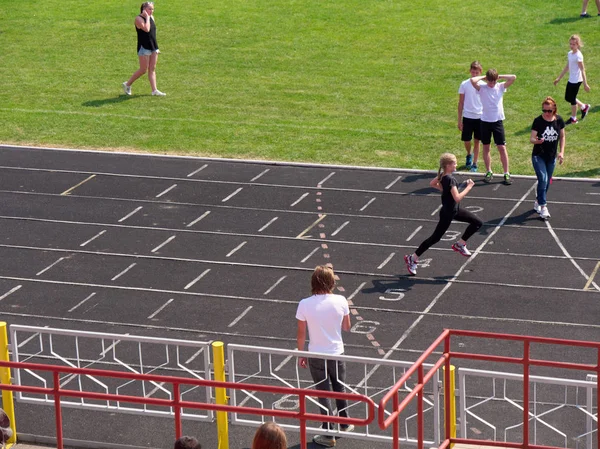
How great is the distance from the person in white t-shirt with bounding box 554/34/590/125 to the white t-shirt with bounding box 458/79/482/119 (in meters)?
3.22

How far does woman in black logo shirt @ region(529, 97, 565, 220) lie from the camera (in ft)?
51.4

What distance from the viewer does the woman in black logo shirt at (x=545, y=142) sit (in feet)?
51.4

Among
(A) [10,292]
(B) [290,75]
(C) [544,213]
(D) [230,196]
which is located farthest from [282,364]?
(B) [290,75]

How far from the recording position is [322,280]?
9.46 metres

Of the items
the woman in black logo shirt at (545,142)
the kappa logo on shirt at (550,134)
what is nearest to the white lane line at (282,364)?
the woman in black logo shirt at (545,142)

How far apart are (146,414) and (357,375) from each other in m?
2.53

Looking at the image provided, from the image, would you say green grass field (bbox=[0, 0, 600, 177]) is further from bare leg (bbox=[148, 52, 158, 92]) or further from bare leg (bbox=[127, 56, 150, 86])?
bare leg (bbox=[127, 56, 150, 86])

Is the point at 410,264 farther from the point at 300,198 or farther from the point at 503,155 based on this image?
the point at 503,155

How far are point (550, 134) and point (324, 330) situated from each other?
750 centimetres

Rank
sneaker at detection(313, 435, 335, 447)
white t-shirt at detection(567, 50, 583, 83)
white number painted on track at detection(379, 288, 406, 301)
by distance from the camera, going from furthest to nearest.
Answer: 1. white t-shirt at detection(567, 50, 583, 83)
2. white number painted on track at detection(379, 288, 406, 301)
3. sneaker at detection(313, 435, 335, 447)

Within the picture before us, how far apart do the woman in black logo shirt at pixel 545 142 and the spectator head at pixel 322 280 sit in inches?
281

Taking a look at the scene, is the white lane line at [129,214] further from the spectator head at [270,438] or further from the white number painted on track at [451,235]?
the spectator head at [270,438]

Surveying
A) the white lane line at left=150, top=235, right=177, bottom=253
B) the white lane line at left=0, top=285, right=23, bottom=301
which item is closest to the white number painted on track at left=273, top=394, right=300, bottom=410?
the white lane line at left=0, top=285, right=23, bottom=301

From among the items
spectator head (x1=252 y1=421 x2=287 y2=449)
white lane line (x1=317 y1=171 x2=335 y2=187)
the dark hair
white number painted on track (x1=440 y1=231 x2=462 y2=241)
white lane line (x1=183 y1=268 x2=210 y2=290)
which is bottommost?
white lane line (x1=183 y1=268 x2=210 y2=290)
